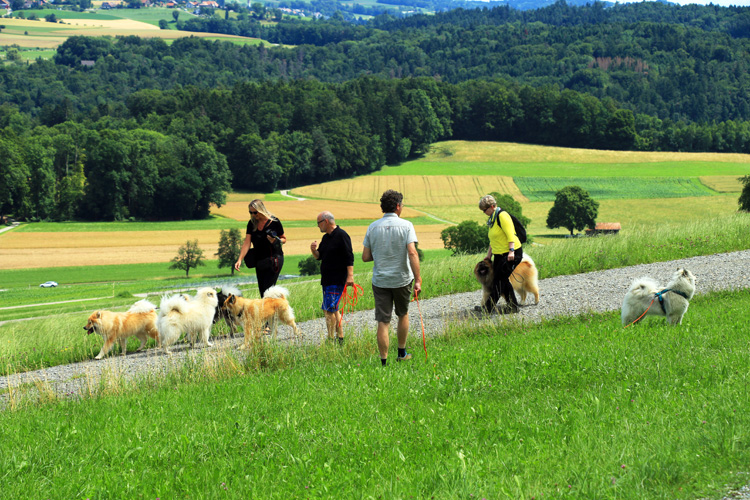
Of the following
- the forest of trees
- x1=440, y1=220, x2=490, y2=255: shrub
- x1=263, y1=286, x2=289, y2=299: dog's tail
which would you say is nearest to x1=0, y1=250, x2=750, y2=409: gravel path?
x1=263, y1=286, x2=289, y2=299: dog's tail

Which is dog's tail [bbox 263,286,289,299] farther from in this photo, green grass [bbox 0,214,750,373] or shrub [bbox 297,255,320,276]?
shrub [bbox 297,255,320,276]

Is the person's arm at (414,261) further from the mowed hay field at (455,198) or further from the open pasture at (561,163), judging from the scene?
the open pasture at (561,163)

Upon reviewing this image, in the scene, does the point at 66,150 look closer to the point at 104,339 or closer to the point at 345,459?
the point at 104,339

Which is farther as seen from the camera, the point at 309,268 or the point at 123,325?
the point at 309,268

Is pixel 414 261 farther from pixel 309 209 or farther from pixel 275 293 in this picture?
pixel 309 209

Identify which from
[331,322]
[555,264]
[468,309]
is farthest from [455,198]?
[331,322]

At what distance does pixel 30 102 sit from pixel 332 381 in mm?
198735

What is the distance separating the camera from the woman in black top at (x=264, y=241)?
11.2 meters

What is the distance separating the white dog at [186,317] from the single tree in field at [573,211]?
70.5 metres

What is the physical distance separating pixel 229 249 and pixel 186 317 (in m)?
49.9

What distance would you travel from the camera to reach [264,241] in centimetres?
1138

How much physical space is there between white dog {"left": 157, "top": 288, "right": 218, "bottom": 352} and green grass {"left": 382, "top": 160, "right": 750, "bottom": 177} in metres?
104

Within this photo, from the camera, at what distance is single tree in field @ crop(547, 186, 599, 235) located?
77438mm

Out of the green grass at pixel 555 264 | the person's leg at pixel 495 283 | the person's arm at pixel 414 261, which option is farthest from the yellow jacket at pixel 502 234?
the green grass at pixel 555 264
